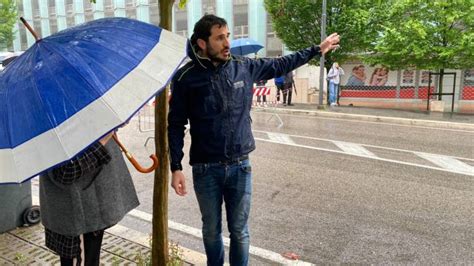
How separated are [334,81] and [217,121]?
14.8m

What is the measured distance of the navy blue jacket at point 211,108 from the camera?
2.65 m

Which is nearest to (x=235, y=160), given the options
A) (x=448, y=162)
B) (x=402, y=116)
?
(x=448, y=162)

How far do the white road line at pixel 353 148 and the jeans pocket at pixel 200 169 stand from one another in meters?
6.02

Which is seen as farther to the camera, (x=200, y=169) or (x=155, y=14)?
(x=155, y=14)

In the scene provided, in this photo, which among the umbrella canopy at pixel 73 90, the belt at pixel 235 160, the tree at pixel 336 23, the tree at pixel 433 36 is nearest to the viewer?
the umbrella canopy at pixel 73 90

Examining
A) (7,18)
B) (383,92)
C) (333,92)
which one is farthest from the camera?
(7,18)

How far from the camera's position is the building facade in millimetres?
34219

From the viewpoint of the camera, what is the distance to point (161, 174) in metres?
2.88

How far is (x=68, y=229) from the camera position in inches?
96.3

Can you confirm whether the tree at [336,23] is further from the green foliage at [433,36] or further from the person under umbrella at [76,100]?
the person under umbrella at [76,100]

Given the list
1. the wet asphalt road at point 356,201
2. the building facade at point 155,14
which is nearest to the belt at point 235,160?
the wet asphalt road at point 356,201

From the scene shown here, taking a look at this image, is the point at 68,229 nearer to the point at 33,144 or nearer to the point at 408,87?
the point at 33,144

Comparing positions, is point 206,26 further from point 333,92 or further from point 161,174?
point 333,92

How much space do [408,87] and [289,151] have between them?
1290 cm
